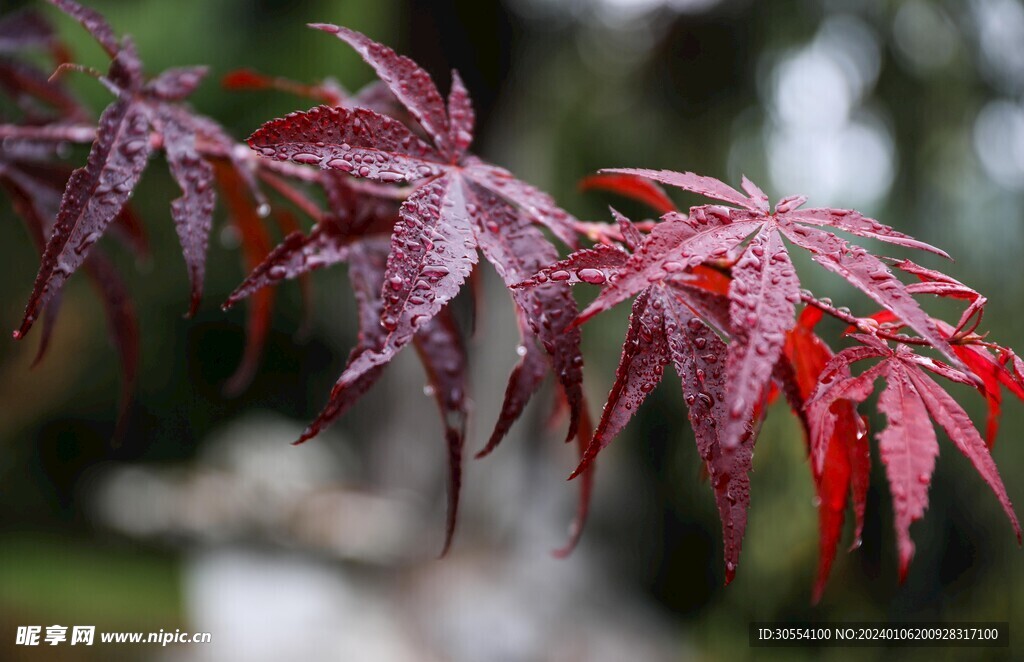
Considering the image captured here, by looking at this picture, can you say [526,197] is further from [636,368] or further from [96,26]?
[96,26]

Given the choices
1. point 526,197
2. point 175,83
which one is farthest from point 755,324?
point 175,83

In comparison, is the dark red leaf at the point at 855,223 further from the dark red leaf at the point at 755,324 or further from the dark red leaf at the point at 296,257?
the dark red leaf at the point at 296,257

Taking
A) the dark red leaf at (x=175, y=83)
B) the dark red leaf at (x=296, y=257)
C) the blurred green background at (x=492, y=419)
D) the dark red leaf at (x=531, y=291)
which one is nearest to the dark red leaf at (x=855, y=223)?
the dark red leaf at (x=531, y=291)

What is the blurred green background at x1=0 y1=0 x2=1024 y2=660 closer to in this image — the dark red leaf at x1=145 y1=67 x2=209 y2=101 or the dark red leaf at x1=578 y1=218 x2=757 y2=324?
the dark red leaf at x1=145 y1=67 x2=209 y2=101

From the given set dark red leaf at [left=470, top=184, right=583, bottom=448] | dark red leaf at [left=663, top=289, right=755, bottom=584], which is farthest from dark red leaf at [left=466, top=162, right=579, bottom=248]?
dark red leaf at [left=663, top=289, right=755, bottom=584]

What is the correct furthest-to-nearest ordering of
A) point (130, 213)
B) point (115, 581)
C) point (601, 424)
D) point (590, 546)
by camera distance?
1. point (115, 581)
2. point (590, 546)
3. point (130, 213)
4. point (601, 424)

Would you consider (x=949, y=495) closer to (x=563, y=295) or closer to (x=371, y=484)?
(x=563, y=295)

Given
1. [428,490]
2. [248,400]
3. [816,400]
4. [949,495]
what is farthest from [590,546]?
[816,400]

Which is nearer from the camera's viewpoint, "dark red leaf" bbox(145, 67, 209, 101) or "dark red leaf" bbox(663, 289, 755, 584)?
"dark red leaf" bbox(663, 289, 755, 584)
